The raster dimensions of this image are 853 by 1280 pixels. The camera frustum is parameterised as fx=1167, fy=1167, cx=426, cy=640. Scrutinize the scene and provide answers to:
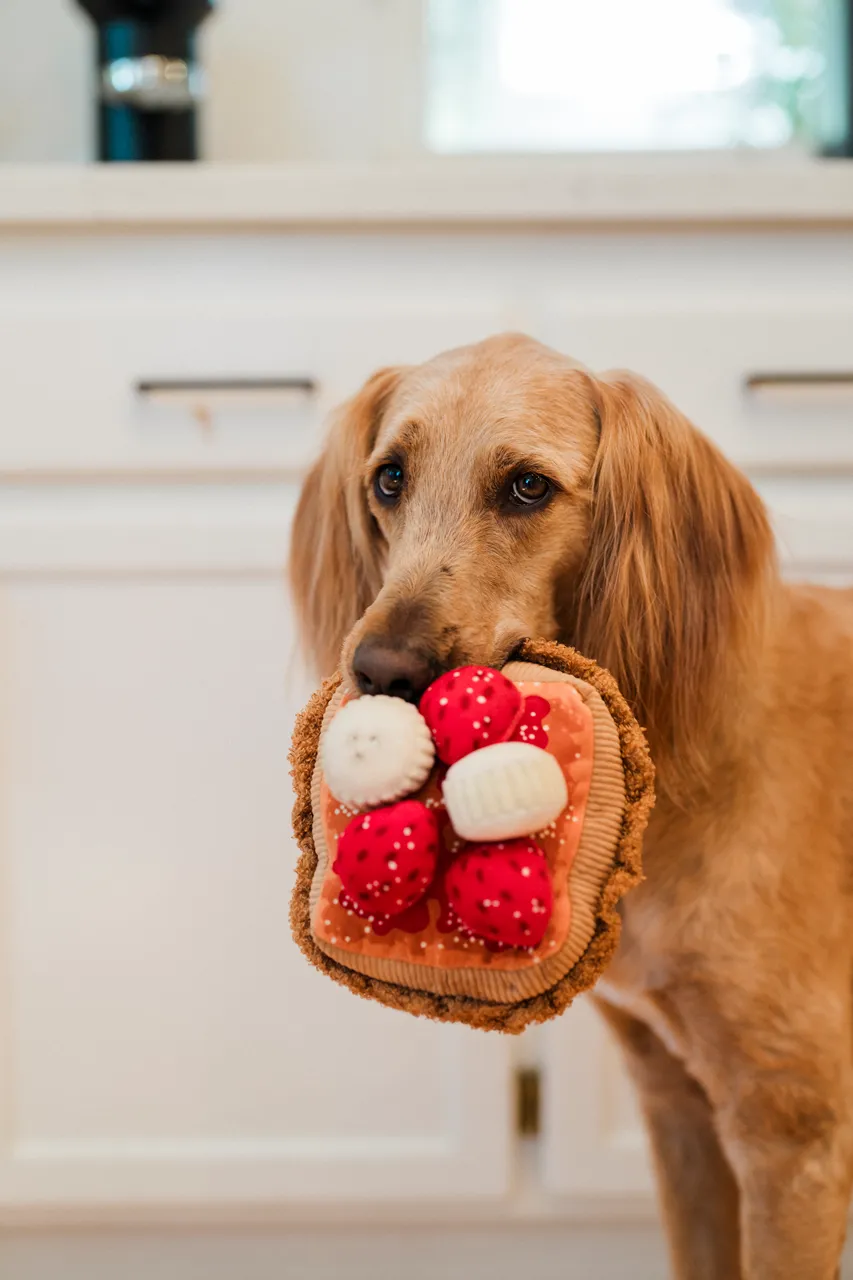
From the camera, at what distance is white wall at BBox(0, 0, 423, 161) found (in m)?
1.62

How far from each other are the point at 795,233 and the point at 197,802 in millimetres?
768

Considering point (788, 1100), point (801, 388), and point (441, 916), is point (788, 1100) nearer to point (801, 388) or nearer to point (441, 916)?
point (441, 916)

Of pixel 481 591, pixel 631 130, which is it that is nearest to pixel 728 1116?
pixel 481 591

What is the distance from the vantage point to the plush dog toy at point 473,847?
0.54 metres

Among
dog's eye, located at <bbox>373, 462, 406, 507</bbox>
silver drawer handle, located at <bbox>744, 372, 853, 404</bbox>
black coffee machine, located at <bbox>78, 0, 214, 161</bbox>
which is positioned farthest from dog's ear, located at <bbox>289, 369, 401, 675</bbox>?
black coffee machine, located at <bbox>78, 0, 214, 161</bbox>

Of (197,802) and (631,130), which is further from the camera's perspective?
(631,130)

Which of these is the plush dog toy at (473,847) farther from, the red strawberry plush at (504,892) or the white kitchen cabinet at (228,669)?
the white kitchen cabinet at (228,669)

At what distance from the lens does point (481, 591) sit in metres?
0.77

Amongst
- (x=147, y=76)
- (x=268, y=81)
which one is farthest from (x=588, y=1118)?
(x=268, y=81)

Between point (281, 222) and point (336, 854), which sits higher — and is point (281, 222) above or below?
above

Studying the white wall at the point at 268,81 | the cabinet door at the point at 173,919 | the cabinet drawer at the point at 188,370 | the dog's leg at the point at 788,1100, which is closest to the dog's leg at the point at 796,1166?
the dog's leg at the point at 788,1100

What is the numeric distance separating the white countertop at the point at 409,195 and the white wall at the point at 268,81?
659mm

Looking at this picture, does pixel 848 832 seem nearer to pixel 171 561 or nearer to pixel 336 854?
pixel 336 854

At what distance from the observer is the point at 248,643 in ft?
3.66
